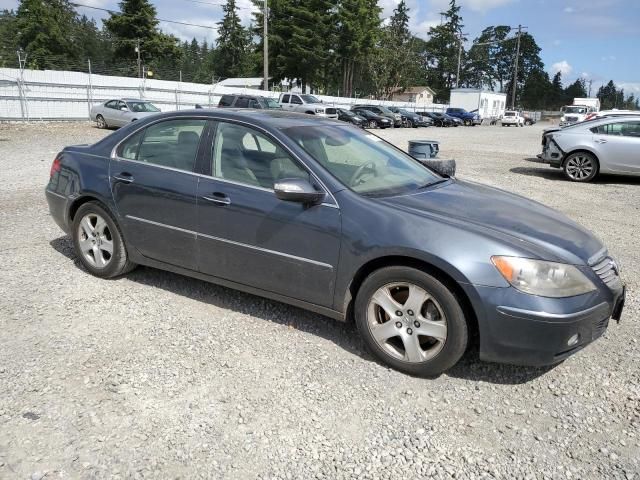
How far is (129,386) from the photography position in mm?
3107

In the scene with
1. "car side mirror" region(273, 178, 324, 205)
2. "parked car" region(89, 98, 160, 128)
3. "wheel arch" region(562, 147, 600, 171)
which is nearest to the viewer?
"car side mirror" region(273, 178, 324, 205)

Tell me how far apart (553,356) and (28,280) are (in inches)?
167

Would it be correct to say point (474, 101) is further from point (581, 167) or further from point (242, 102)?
point (581, 167)

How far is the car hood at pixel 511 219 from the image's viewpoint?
312 cm

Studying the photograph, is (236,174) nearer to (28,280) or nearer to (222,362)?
(222,362)

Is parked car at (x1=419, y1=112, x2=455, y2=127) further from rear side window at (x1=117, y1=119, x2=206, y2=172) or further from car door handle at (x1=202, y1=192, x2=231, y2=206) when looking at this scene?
car door handle at (x1=202, y1=192, x2=231, y2=206)

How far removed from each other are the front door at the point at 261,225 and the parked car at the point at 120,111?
65.0 ft

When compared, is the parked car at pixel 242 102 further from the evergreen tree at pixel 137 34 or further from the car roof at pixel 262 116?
the evergreen tree at pixel 137 34

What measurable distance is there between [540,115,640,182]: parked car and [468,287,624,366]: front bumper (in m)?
9.89

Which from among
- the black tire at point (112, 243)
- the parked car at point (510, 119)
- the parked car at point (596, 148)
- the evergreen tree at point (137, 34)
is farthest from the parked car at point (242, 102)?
the evergreen tree at point (137, 34)

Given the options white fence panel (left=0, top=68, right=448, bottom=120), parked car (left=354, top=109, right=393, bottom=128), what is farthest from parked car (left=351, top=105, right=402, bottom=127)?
white fence panel (left=0, top=68, right=448, bottom=120)

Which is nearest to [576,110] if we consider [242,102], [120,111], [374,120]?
[374,120]

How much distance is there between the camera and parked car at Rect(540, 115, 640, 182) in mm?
11414

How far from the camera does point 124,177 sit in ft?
14.4
